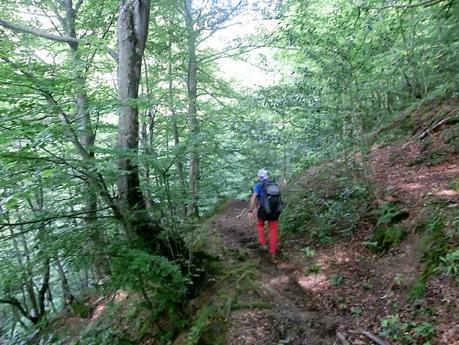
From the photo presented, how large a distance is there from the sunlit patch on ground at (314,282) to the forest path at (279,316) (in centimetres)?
11

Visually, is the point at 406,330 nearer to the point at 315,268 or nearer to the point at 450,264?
the point at 450,264

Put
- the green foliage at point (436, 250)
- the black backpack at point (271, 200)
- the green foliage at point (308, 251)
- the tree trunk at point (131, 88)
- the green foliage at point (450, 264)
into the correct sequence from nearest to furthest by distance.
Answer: the green foliage at point (450, 264) < the green foliage at point (436, 250) < the tree trunk at point (131, 88) < the green foliage at point (308, 251) < the black backpack at point (271, 200)

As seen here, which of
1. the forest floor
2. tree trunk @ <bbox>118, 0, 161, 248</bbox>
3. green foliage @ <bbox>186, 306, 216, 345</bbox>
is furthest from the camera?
tree trunk @ <bbox>118, 0, 161, 248</bbox>

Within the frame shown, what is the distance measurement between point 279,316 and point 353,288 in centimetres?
139

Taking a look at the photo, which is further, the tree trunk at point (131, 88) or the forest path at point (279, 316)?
the tree trunk at point (131, 88)

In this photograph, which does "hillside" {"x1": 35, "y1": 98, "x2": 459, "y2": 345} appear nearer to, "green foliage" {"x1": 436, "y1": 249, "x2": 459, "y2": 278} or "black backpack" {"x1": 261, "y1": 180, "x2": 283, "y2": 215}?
"green foliage" {"x1": 436, "y1": 249, "x2": 459, "y2": 278}

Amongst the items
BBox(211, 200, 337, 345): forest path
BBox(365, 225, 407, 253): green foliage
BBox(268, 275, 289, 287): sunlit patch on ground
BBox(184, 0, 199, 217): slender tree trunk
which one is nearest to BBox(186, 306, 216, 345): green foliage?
BBox(211, 200, 337, 345): forest path

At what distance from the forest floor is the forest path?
1 centimetres

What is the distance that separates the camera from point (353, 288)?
19.4 feet

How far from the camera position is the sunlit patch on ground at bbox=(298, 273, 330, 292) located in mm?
6227

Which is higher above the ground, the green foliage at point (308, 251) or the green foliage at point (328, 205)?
the green foliage at point (328, 205)

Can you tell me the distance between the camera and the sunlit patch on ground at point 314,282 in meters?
6.23

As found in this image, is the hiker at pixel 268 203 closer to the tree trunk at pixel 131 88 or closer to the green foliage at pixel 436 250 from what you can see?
the tree trunk at pixel 131 88

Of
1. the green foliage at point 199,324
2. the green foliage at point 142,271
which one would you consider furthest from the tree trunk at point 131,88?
the green foliage at point 199,324
